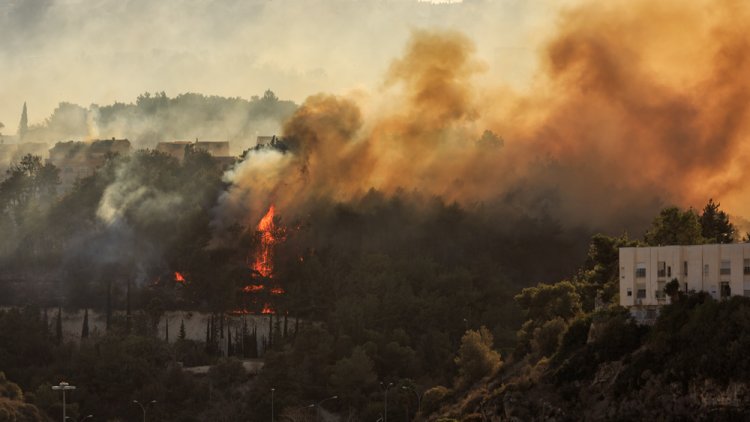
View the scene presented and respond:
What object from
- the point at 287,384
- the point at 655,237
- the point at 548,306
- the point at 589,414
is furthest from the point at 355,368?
the point at 589,414

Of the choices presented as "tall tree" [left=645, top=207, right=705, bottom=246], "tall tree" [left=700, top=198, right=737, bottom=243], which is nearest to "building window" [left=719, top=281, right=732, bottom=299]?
"tall tree" [left=645, top=207, right=705, bottom=246]

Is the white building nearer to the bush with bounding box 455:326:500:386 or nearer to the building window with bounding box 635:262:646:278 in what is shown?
the building window with bounding box 635:262:646:278

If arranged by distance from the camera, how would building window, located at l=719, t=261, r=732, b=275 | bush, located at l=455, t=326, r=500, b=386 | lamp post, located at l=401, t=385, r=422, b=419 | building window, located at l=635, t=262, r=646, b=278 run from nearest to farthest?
1. building window, located at l=719, t=261, r=732, b=275
2. building window, located at l=635, t=262, r=646, b=278
3. bush, located at l=455, t=326, r=500, b=386
4. lamp post, located at l=401, t=385, r=422, b=419

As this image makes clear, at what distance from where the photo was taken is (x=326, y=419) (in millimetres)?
195875

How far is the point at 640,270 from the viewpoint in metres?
162

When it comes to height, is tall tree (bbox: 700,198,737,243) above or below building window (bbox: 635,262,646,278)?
above

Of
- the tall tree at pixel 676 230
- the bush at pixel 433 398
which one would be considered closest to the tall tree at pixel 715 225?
the tall tree at pixel 676 230

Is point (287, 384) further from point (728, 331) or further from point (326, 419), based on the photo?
point (728, 331)

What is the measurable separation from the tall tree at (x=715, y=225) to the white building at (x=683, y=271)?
2303 cm

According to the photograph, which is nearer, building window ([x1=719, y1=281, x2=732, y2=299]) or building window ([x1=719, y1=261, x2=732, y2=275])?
building window ([x1=719, y1=281, x2=732, y2=299])

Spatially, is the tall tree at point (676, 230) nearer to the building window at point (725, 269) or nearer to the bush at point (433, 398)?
the building window at point (725, 269)

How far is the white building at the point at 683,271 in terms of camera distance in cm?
15538

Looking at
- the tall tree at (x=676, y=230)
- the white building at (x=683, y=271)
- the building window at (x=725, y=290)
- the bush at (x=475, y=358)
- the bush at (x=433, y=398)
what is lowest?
the bush at (x=433, y=398)

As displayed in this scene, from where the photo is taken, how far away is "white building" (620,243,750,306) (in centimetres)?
15538
